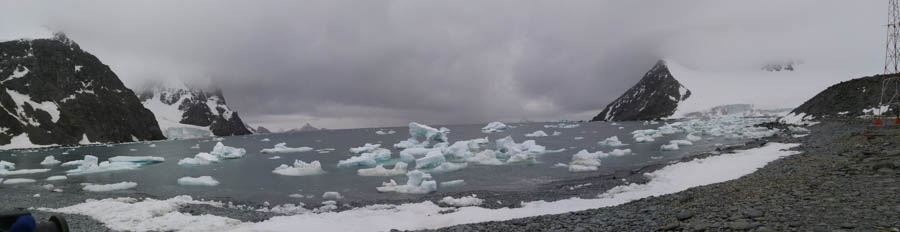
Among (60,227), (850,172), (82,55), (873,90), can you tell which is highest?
(82,55)

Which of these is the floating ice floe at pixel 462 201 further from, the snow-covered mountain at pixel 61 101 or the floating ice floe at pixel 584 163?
the snow-covered mountain at pixel 61 101

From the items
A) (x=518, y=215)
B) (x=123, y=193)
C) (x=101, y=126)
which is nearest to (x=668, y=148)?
(x=518, y=215)

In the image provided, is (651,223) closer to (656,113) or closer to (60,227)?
(60,227)

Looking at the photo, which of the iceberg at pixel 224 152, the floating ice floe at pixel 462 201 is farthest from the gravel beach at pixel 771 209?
the iceberg at pixel 224 152

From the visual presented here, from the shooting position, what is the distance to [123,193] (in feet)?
75.5

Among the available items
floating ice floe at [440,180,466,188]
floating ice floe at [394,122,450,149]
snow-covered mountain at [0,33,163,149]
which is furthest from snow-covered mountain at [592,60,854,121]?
snow-covered mountain at [0,33,163,149]

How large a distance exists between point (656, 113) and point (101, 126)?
19432cm

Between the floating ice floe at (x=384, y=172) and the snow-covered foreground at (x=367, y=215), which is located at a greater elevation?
the floating ice floe at (x=384, y=172)

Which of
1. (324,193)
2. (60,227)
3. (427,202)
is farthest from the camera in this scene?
(324,193)

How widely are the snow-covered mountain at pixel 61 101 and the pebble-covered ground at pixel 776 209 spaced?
4771 inches

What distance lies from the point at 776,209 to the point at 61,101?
152m

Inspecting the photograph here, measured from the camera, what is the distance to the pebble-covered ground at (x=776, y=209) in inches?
279

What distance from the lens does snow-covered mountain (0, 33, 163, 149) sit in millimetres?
98438

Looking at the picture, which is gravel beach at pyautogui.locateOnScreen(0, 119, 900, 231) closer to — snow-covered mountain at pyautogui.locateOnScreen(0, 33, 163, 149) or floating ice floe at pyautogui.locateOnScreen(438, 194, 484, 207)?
floating ice floe at pyautogui.locateOnScreen(438, 194, 484, 207)
